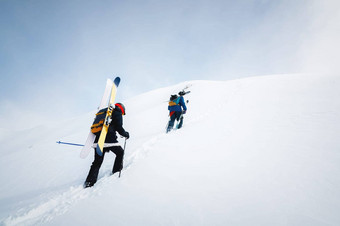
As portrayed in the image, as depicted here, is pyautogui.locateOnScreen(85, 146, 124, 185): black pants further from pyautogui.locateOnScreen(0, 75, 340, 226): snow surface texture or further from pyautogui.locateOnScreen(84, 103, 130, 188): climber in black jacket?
pyautogui.locateOnScreen(0, 75, 340, 226): snow surface texture

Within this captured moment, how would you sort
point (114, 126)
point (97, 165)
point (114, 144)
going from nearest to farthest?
point (97, 165) < point (114, 144) < point (114, 126)

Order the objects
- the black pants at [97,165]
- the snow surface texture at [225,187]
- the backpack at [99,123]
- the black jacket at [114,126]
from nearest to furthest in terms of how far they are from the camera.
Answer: the snow surface texture at [225,187], the black pants at [97,165], the backpack at [99,123], the black jacket at [114,126]

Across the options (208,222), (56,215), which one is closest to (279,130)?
(208,222)

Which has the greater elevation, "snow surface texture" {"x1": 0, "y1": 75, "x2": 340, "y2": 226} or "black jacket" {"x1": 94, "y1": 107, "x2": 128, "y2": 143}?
"black jacket" {"x1": 94, "y1": 107, "x2": 128, "y2": 143}

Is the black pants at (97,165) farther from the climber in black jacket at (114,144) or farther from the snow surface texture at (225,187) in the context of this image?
the snow surface texture at (225,187)

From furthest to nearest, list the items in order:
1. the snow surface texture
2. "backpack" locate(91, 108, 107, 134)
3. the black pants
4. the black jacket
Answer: the black jacket
"backpack" locate(91, 108, 107, 134)
the black pants
the snow surface texture

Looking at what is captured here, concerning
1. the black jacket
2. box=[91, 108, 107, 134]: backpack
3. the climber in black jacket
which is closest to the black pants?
the climber in black jacket

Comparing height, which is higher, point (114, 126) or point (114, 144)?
point (114, 126)

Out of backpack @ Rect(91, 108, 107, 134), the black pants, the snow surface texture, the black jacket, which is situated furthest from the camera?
the black jacket

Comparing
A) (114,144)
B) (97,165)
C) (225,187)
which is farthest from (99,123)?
(225,187)

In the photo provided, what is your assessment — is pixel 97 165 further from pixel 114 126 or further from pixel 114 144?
pixel 114 126

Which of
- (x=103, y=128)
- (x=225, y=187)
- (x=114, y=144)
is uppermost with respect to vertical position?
(x=103, y=128)

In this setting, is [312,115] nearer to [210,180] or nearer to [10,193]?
[210,180]

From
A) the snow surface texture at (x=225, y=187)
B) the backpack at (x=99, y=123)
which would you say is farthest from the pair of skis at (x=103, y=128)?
the snow surface texture at (x=225, y=187)
